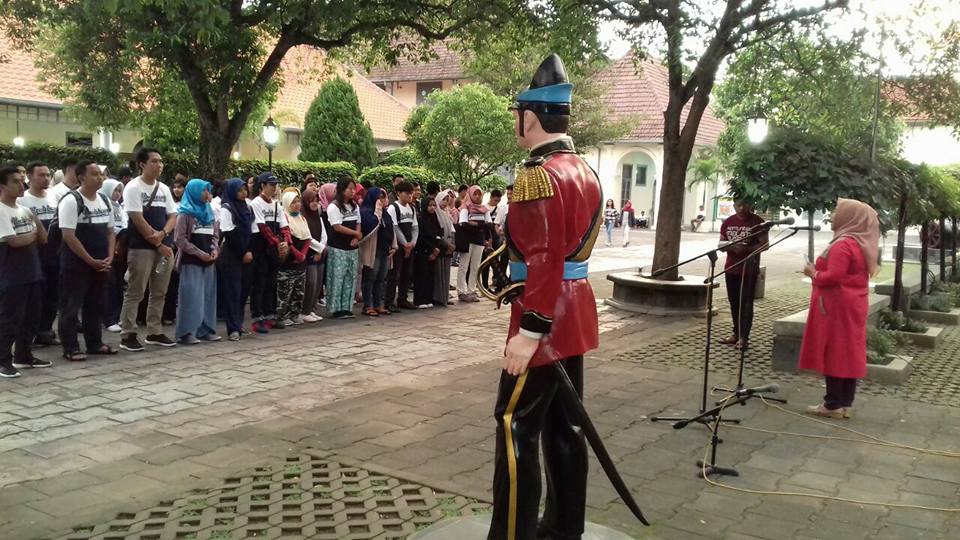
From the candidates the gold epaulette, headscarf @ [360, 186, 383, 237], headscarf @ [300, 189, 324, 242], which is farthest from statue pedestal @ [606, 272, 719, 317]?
the gold epaulette

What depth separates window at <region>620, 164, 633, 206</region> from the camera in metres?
41.5

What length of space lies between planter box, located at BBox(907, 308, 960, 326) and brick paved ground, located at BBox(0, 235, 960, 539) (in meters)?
5.32

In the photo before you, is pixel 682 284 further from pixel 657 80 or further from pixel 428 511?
pixel 657 80

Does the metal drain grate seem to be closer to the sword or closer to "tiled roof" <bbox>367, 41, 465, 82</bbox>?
the sword

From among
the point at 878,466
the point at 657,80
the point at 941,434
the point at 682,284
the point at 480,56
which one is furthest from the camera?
the point at 657,80

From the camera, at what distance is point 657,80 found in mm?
39562

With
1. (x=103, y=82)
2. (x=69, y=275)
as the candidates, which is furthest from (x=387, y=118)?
(x=69, y=275)

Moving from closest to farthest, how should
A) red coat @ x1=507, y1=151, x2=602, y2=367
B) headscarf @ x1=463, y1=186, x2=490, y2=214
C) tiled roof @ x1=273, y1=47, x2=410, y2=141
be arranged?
red coat @ x1=507, y1=151, x2=602, y2=367
headscarf @ x1=463, y1=186, x2=490, y2=214
tiled roof @ x1=273, y1=47, x2=410, y2=141

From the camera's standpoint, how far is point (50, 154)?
17719 millimetres

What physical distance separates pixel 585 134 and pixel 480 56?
18.0m

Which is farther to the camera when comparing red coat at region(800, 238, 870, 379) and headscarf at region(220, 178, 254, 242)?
headscarf at region(220, 178, 254, 242)

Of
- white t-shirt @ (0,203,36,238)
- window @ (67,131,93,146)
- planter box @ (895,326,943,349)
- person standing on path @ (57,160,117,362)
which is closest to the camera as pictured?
white t-shirt @ (0,203,36,238)

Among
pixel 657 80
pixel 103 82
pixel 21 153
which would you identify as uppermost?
pixel 657 80

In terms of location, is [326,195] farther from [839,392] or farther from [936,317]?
[936,317]
